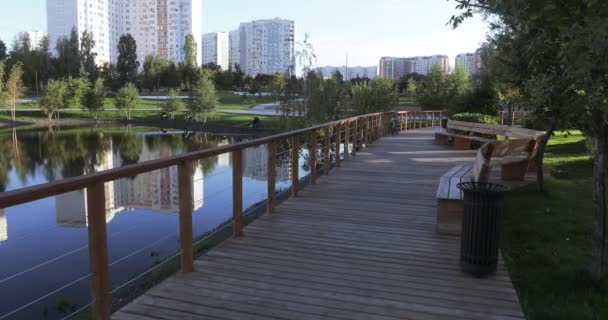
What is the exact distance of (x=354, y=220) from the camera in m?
6.45

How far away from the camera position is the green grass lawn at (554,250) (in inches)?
158

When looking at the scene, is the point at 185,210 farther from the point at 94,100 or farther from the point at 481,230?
the point at 94,100

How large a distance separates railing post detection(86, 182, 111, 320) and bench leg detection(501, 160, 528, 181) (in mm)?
7595

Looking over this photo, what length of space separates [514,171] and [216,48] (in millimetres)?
175383

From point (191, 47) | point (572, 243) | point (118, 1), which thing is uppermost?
point (118, 1)

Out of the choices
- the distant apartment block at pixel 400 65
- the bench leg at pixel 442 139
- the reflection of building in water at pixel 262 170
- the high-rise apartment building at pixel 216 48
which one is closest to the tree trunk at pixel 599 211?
the reflection of building in water at pixel 262 170

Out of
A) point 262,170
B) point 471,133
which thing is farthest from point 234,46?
point 471,133

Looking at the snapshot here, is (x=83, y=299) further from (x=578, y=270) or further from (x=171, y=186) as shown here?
(x=171, y=186)

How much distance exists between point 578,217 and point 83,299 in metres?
8.48

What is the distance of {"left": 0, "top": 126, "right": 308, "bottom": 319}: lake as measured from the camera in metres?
9.66

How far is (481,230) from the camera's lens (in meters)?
4.39

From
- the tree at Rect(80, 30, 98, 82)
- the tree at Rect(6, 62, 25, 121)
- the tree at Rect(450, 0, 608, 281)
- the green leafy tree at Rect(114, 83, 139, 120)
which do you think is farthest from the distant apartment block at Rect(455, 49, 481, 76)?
the tree at Rect(80, 30, 98, 82)

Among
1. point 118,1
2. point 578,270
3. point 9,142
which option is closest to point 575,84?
point 578,270

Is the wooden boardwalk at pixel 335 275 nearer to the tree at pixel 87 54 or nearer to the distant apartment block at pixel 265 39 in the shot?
the distant apartment block at pixel 265 39
